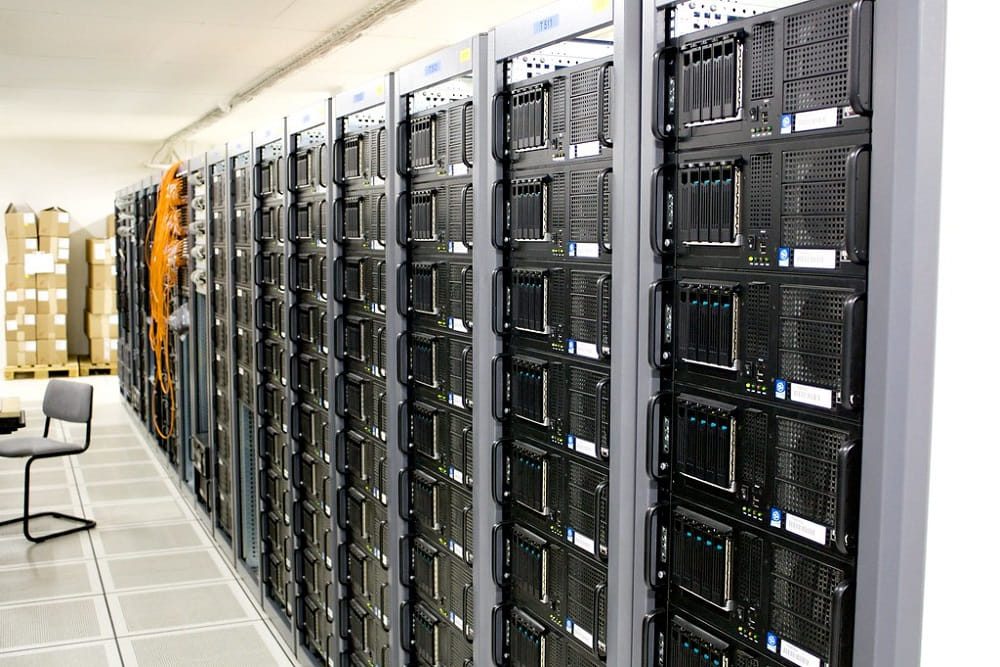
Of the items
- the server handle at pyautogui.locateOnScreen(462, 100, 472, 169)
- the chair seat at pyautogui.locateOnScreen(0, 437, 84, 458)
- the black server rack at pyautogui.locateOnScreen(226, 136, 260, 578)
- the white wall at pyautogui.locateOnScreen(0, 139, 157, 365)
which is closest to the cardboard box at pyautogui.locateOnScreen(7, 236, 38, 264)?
the white wall at pyautogui.locateOnScreen(0, 139, 157, 365)

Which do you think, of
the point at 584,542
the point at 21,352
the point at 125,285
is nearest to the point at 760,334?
the point at 584,542

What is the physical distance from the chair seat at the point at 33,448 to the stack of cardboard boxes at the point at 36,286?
827cm

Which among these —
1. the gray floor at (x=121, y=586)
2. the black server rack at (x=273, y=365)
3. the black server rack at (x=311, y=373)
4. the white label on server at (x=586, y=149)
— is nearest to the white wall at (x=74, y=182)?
the gray floor at (x=121, y=586)

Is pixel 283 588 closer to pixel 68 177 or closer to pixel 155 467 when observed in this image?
pixel 155 467

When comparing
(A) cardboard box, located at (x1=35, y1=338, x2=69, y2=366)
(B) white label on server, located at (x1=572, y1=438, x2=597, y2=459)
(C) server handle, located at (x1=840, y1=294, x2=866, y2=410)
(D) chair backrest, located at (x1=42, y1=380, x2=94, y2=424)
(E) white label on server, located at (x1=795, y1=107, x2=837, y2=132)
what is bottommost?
(A) cardboard box, located at (x1=35, y1=338, x2=69, y2=366)

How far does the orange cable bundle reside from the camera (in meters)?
8.00

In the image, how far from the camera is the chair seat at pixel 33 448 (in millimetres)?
7121

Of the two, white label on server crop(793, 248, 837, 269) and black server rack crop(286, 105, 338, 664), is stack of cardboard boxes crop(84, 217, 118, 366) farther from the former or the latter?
white label on server crop(793, 248, 837, 269)

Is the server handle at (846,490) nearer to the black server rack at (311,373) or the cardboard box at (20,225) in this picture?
the black server rack at (311,373)

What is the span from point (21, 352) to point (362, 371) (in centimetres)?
1262

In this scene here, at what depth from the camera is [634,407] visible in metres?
2.42

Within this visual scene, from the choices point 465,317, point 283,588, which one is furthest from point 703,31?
point 283,588

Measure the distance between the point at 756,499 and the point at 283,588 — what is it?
4.10 metres

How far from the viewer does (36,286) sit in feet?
49.0
